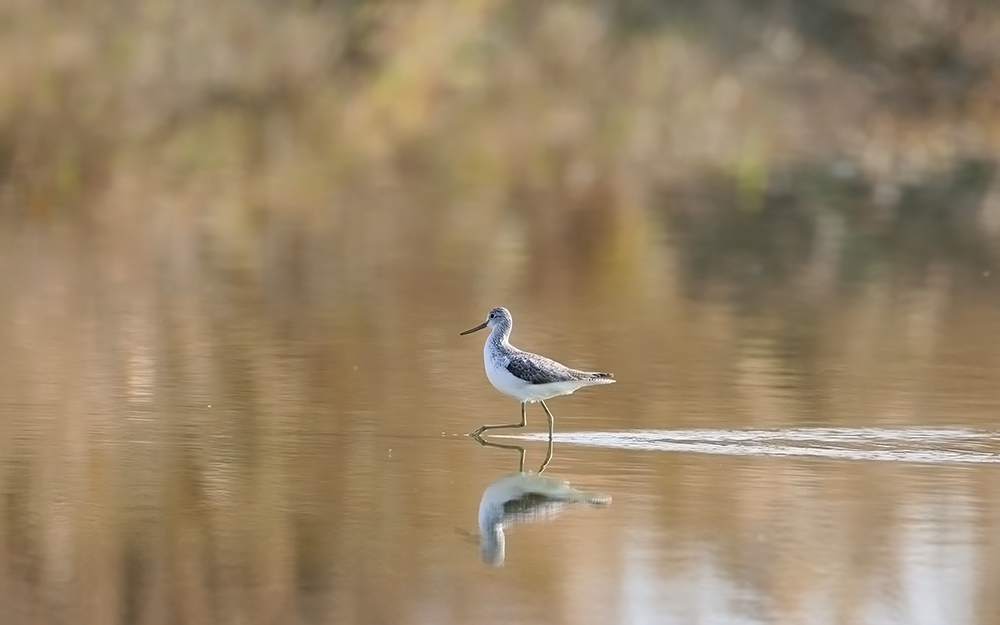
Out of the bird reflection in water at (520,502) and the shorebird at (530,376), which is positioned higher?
the shorebird at (530,376)

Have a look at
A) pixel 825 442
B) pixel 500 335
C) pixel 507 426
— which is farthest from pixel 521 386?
pixel 825 442

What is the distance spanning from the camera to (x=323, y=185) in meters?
21.8

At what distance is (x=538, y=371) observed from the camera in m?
10.1

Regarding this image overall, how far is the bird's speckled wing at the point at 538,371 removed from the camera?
1011 cm

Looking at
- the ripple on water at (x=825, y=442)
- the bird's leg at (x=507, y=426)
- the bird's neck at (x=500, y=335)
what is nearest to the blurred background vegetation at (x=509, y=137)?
the bird's neck at (x=500, y=335)

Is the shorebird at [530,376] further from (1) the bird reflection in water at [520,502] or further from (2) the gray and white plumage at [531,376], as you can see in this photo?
(1) the bird reflection in water at [520,502]

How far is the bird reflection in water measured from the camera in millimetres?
8297

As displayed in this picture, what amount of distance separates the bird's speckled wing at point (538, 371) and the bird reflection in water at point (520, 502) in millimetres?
682

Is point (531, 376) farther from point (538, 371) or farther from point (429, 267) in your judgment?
point (429, 267)

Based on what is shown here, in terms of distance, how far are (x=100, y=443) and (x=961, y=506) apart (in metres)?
3.94

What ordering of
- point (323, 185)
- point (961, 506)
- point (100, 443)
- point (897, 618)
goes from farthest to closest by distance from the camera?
1. point (323, 185)
2. point (100, 443)
3. point (961, 506)
4. point (897, 618)

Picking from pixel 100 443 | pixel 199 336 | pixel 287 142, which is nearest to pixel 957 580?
pixel 100 443

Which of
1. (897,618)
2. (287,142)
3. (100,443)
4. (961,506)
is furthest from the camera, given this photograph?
(287,142)

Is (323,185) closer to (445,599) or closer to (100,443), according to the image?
(100,443)
